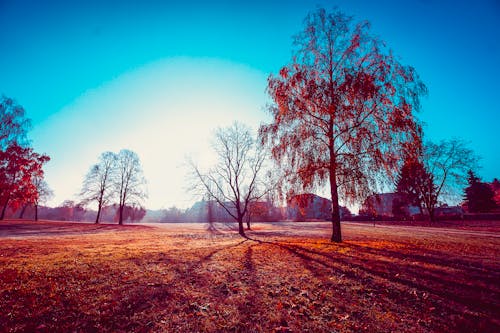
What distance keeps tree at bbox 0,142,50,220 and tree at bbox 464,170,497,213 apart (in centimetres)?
8300

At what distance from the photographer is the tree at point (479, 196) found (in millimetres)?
54250

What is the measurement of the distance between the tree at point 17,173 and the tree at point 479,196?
8300 centimetres

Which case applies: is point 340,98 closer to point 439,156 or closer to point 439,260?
point 439,260

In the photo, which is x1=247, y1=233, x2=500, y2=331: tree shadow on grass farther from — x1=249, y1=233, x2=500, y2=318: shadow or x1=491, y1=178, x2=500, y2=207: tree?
x1=491, y1=178, x2=500, y2=207: tree

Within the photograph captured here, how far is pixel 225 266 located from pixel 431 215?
4467cm

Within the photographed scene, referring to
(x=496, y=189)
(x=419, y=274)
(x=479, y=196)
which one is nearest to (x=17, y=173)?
(x=419, y=274)

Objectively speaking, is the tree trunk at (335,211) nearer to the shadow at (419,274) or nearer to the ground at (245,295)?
the shadow at (419,274)

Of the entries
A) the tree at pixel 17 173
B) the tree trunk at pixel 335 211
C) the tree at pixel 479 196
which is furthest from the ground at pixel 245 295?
the tree at pixel 479 196

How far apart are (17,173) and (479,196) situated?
84411 mm

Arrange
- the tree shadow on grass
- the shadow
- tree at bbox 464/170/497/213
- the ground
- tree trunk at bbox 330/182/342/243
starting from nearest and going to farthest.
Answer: the ground, the tree shadow on grass, the shadow, tree trunk at bbox 330/182/342/243, tree at bbox 464/170/497/213

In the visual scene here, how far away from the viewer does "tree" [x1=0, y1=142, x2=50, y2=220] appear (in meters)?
16.3

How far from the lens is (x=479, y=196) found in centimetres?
5506

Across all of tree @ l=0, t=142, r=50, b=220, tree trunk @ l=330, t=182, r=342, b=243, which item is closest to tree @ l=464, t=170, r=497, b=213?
tree trunk @ l=330, t=182, r=342, b=243

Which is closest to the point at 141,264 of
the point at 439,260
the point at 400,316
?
the point at 400,316
